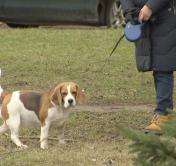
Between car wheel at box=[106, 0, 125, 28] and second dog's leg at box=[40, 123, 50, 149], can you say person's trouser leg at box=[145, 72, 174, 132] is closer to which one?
second dog's leg at box=[40, 123, 50, 149]

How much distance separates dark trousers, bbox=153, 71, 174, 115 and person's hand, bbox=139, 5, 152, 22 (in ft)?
1.85

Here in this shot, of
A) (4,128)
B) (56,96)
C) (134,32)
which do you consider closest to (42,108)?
(56,96)

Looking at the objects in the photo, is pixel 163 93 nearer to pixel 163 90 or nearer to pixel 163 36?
pixel 163 90

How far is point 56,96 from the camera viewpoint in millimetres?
6449

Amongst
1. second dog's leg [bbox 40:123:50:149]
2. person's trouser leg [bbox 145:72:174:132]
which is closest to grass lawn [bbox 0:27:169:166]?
second dog's leg [bbox 40:123:50:149]

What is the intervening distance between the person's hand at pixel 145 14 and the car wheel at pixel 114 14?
962cm

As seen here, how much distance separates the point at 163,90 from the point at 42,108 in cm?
123

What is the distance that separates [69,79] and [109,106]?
1.69m

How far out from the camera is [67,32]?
1540cm

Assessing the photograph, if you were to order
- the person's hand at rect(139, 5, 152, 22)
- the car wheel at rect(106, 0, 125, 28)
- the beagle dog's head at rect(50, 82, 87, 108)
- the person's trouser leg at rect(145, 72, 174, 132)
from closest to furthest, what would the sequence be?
the beagle dog's head at rect(50, 82, 87, 108) < the person's hand at rect(139, 5, 152, 22) < the person's trouser leg at rect(145, 72, 174, 132) < the car wheel at rect(106, 0, 125, 28)

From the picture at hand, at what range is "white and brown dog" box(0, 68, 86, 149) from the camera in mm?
6434

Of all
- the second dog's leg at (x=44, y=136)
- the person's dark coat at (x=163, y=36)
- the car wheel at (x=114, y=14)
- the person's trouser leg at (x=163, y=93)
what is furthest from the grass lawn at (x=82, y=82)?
the car wheel at (x=114, y=14)

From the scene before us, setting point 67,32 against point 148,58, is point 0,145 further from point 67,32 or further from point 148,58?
point 67,32

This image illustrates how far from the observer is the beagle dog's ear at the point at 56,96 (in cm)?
642
